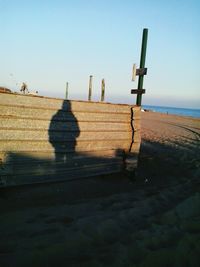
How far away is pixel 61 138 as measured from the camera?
6.03 meters

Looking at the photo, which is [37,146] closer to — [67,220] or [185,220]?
[67,220]

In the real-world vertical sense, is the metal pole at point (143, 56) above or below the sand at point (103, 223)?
above

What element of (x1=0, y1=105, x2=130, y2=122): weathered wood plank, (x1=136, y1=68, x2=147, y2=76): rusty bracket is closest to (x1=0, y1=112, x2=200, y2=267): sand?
(x1=0, y1=105, x2=130, y2=122): weathered wood plank

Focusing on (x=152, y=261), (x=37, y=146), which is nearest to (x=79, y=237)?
(x=152, y=261)

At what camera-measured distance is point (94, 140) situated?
6648 millimetres

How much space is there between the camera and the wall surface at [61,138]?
5383 mm

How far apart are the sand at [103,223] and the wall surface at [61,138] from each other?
0.31 m

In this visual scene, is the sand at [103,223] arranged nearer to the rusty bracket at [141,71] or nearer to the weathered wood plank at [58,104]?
the weathered wood plank at [58,104]

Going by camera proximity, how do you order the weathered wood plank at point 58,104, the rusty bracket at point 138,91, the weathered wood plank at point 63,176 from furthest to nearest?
the rusty bracket at point 138,91
the weathered wood plank at point 63,176
the weathered wood plank at point 58,104

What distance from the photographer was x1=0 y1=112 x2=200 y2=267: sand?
11.1 feet

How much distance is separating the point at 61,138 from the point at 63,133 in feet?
0.38

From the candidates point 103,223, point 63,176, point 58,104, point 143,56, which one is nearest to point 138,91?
point 143,56

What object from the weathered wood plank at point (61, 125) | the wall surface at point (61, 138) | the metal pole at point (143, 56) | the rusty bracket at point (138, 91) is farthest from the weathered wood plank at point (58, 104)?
the metal pole at point (143, 56)

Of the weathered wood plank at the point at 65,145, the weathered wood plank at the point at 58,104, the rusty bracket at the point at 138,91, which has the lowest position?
the weathered wood plank at the point at 65,145
